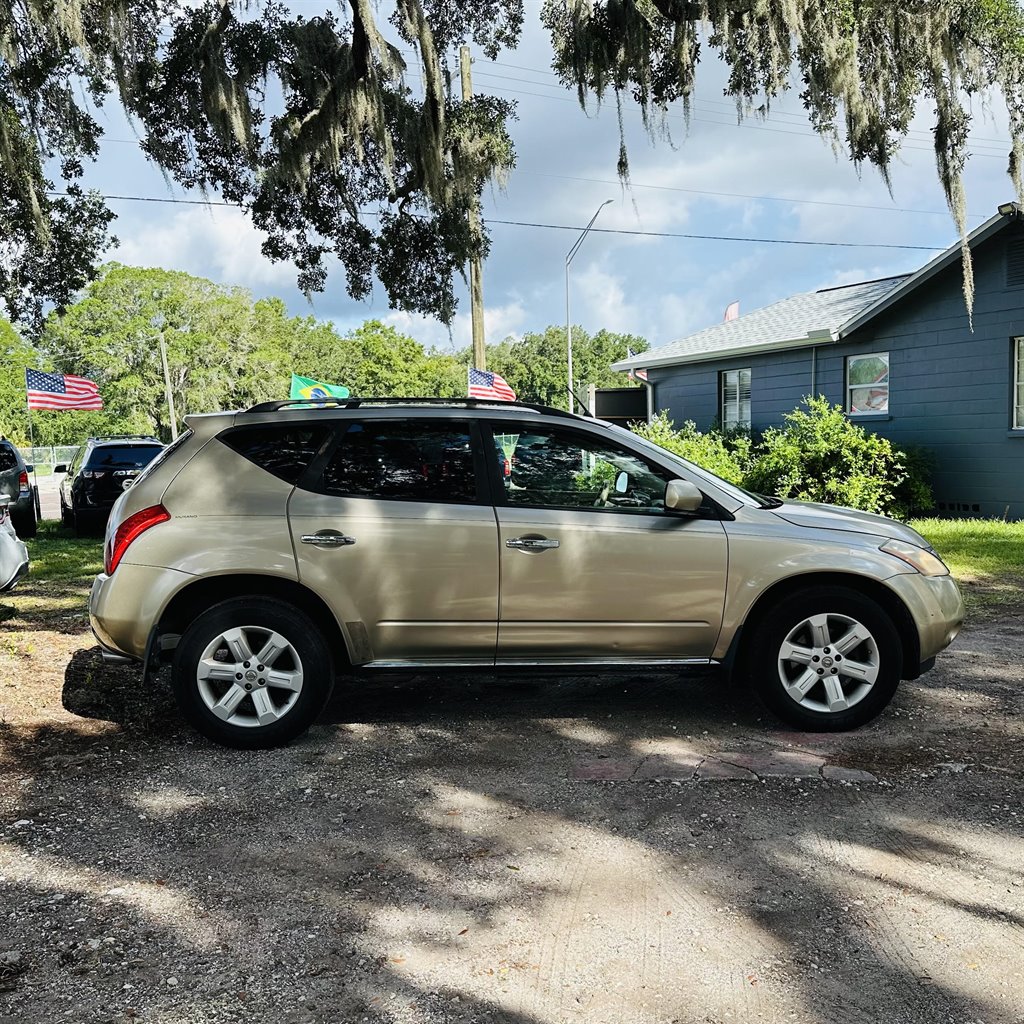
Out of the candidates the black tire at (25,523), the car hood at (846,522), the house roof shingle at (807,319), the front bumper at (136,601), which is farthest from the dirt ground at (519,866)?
the house roof shingle at (807,319)

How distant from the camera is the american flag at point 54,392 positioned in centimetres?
2567

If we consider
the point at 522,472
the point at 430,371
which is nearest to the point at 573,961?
the point at 522,472

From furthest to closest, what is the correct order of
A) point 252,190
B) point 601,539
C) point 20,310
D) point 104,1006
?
point 20,310
point 252,190
point 601,539
point 104,1006

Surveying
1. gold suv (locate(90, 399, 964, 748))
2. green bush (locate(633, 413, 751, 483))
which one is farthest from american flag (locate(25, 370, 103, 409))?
gold suv (locate(90, 399, 964, 748))

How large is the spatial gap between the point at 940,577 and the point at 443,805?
118 inches

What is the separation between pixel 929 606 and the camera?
5.08 metres

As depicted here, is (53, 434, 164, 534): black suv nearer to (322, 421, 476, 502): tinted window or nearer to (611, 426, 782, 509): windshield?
(322, 421, 476, 502): tinted window

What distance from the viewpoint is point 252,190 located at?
1324 cm

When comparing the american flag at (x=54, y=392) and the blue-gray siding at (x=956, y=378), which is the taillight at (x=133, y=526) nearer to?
the blue-gray siding at (x=956, y=378)

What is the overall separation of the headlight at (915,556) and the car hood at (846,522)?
4 centimetres

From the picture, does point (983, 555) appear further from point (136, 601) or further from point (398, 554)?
point (136, 601)

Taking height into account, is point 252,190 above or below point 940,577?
above

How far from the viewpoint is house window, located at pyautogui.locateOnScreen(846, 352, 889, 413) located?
685 inches

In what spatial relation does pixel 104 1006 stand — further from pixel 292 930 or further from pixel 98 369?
pixel 98 369
